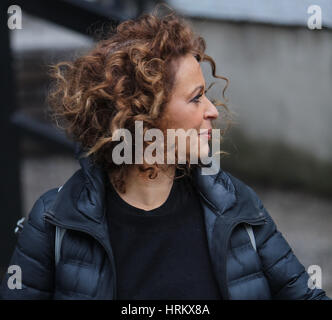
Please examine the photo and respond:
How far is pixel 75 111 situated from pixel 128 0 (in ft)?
10.0

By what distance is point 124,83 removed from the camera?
1.99 m

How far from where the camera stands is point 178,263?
199cm

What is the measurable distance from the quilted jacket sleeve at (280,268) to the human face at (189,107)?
29 centimetres

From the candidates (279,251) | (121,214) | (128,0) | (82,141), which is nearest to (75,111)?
(82,141)

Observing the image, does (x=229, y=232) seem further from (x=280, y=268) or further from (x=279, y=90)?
(x=279, y=90)

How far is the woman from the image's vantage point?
6.34 ft

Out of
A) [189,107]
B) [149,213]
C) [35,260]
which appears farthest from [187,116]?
[35,260]

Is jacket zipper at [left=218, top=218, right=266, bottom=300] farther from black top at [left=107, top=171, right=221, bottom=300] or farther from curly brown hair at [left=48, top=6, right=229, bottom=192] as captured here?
curly brown hair at [left=48, top=6, right=229, bottom=192]

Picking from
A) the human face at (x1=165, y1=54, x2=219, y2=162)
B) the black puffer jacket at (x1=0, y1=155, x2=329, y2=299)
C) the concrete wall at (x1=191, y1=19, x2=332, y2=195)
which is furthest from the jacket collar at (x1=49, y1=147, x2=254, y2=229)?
the concrete wall at (x1=191, y1=19, x2=332, y2=195)

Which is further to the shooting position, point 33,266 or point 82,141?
point 82,141

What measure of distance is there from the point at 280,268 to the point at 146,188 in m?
0.48

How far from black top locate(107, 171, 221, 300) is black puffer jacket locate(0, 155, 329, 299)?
1.9 inches
